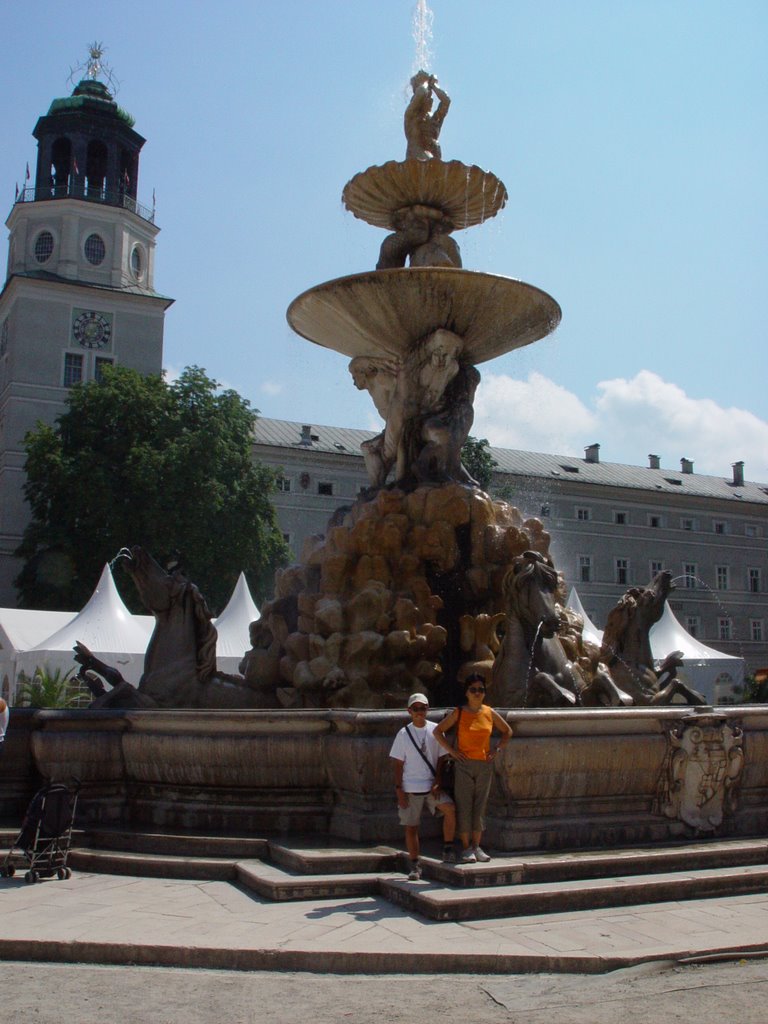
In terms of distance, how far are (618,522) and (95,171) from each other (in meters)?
36.9

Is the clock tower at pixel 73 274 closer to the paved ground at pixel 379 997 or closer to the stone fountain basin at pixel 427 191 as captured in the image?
the stone fountain basin at pixel 427 191

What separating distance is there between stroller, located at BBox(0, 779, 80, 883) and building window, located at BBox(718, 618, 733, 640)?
65.6 m

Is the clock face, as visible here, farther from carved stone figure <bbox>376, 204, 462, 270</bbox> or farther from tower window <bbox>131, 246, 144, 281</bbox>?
carved stone figure <bbox>376, 204, 462, 270</bbox>

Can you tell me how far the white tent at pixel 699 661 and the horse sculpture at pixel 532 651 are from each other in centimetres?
1901

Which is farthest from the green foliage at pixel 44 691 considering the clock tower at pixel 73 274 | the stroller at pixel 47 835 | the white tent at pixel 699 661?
the clock tower at pixel 73 274

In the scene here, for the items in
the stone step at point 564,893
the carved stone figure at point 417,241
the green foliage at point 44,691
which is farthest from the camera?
the green foliage at point 44,691

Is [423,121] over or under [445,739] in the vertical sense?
over

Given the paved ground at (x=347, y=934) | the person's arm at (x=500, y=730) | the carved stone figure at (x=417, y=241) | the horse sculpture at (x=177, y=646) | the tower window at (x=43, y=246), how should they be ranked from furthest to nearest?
the tower window at (x=43, y=246), the carved stone figure at (x=417, y=241), the horse sculpture at (x=177, y=646), the person's arm at (x=500, y=730), the paved ground at (x=347, y=934)

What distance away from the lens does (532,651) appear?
9.45 metres

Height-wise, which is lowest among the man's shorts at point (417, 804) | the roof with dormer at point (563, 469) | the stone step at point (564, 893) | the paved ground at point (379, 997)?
the paved ground at point (379, 997)

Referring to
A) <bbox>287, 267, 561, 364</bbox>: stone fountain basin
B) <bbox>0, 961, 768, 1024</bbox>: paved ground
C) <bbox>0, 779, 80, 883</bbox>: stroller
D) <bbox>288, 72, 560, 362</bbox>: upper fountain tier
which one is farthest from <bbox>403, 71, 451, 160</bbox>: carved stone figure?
<bbox>0, 961, 768, 1024</bbox>: paved ground

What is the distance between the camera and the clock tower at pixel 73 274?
169 ft

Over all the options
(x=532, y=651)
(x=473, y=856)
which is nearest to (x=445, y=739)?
(x=473, y=856)

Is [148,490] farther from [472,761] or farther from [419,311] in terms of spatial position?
[472,761]
